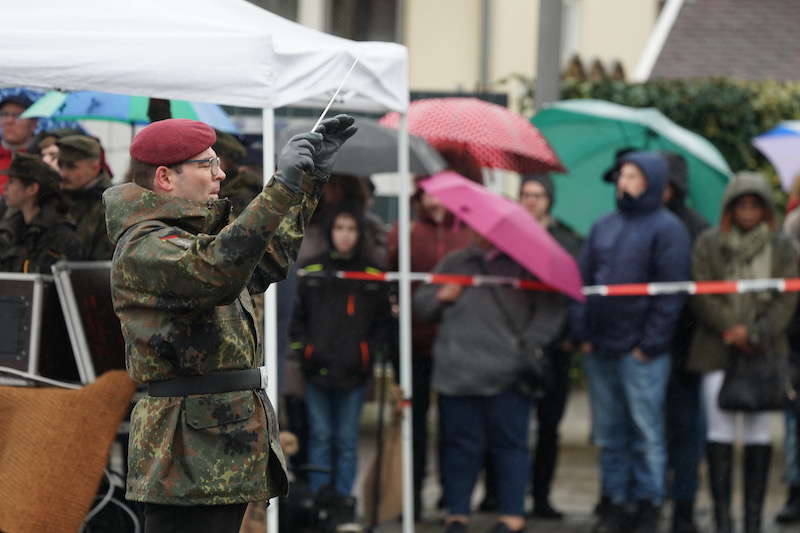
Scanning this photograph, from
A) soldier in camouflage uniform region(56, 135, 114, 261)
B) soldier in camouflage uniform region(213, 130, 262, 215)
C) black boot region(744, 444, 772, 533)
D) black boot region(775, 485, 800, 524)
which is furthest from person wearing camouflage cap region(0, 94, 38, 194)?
black boot region(775, 485, 800, 524)

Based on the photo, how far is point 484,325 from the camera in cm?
798

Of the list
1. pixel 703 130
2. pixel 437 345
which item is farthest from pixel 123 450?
pixel 703 130

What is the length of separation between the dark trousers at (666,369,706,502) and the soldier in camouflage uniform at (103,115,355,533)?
4.11 meters

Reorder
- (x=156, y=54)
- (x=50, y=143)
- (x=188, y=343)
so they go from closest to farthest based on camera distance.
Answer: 1. (x=188, y=343)
2. (x=156, y=54)
3. (x=50, y=143)

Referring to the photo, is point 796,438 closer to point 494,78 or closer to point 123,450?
point 123,450

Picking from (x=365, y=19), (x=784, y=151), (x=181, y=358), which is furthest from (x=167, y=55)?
(x=365, y=19)

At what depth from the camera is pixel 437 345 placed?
8.10 meters

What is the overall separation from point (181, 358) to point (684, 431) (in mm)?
4519

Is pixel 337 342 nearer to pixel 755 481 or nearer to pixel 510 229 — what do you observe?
pixel 510 229

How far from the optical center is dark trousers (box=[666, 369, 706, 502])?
840 cm

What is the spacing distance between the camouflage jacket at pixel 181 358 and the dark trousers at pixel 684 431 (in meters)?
4.15

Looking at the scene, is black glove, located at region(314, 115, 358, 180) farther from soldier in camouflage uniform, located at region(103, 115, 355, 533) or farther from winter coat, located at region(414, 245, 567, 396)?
winter coat, located at region(414, 245, 567, 396)

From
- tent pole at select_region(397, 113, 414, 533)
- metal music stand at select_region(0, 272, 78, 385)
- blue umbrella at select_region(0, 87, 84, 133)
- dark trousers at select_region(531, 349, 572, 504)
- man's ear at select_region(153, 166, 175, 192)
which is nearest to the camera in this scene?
man's ear at select_region(153, 166, 175, 192)

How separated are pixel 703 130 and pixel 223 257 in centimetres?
951
